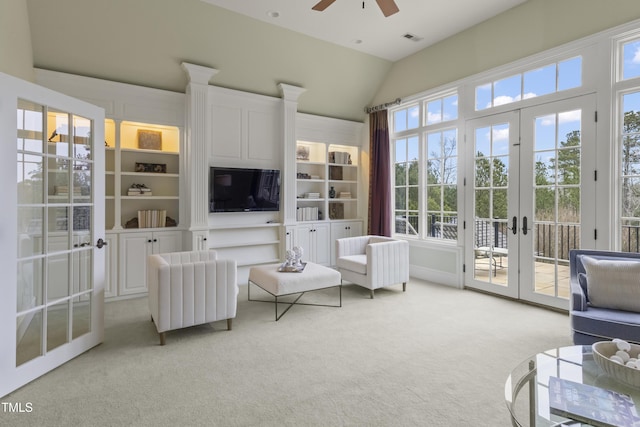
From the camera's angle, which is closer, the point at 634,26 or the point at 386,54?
the point at 634,26

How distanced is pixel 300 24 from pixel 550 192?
3687 millimetres

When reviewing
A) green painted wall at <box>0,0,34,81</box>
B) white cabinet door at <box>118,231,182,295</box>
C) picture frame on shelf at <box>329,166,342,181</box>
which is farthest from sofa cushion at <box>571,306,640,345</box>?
green painted wall at <box>0,0,34,81</box>

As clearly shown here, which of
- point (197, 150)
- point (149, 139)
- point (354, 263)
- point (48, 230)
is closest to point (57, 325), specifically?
point (48, 230)

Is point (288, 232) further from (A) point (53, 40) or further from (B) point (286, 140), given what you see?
(A) point (53, 40)

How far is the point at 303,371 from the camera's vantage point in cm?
249

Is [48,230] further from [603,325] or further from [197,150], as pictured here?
[603,325]

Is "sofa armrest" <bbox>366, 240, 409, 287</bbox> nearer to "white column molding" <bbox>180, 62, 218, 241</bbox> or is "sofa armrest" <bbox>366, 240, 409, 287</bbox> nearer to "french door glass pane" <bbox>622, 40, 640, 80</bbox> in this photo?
"white column molding" <bbox>180, 62, 218, 241</bbox>

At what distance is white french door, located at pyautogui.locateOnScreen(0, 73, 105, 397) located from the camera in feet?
7.30

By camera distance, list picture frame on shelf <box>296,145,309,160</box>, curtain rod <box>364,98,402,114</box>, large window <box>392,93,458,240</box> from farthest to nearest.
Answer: picture frame on shelf <box>296,145,309,160</box> < curtain rod <box>364,98,402,114</box> < large window <box>392,93,458,240</box>

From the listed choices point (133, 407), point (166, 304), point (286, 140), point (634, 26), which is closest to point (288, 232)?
point (286, 140)

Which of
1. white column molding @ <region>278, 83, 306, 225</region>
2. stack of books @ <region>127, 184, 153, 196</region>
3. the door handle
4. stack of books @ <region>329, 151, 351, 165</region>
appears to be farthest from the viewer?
stack of books @ <region>329, 151, 351, 165</region>

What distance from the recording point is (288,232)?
18.2 ft

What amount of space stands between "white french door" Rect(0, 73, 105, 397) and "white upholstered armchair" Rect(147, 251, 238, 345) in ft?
1.67

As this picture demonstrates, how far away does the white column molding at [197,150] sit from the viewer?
4.66m
